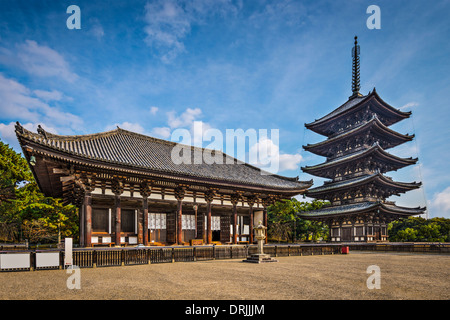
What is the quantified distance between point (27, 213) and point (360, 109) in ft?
126

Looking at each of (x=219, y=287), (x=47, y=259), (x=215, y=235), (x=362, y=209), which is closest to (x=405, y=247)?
(x=362, y=209)

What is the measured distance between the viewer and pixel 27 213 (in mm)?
29625

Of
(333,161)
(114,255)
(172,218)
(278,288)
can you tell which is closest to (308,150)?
(333,161)

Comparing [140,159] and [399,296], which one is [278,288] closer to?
[399,296]

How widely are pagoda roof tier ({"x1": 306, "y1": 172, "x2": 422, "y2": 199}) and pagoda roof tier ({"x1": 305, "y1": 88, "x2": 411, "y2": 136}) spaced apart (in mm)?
8077

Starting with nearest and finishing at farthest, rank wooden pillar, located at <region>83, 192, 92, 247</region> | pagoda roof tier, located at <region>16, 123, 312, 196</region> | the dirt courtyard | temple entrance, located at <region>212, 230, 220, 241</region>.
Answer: the dirt courtyard, pagoda roof tier, located at <region>16, 123, 312, 196</region>, wooden pillar, located at <region>83, 192, 92, 247</region>, temple entrance, located at <region>212, 230, 220, 241</region>

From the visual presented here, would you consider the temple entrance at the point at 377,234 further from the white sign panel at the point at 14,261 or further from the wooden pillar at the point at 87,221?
the white sign panel at the point at 14,261

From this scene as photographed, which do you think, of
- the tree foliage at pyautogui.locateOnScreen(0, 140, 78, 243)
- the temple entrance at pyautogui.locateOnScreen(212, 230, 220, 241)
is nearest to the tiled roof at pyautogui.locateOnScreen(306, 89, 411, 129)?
the temple entrance at pyautogui.locateOnScreen(212, 230, 220, 241)

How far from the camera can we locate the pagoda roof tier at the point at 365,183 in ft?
104

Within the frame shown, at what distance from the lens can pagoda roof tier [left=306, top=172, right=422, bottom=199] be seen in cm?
3173

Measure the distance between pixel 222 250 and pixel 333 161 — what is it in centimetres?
2282

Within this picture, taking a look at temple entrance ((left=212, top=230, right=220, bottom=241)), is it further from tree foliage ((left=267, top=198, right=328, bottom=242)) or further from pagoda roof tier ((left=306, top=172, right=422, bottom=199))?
tree foliage ((left=267, top=198, right=328, bottom=242))

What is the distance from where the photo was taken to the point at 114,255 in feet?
50.9

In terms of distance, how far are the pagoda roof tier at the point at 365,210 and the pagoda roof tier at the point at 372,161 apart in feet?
16.3
